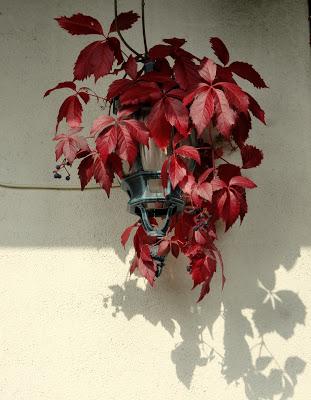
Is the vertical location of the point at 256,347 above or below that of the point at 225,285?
below

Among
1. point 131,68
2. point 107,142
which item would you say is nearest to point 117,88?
point 131,68

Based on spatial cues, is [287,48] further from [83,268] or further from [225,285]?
[83,268]

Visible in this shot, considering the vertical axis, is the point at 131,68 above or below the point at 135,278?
above

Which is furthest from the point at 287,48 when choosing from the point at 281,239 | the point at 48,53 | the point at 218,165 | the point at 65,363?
the point at 65,363

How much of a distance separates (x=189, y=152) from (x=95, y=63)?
1.35ft

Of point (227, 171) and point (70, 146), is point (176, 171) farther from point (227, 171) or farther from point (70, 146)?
point (70, 146)

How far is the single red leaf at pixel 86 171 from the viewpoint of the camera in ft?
7.65

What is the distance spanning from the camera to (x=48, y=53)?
2801 millimetres

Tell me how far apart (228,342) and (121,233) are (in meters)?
0.54

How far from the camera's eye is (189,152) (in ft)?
7.39

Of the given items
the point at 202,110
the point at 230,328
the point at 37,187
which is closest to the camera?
the point at 202,110

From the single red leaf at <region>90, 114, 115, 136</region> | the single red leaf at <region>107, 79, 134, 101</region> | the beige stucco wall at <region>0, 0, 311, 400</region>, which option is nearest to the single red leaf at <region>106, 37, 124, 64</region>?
the single red leaf at <region>107, 79, 134, 101</region>

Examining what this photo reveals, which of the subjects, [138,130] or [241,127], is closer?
[138,130]

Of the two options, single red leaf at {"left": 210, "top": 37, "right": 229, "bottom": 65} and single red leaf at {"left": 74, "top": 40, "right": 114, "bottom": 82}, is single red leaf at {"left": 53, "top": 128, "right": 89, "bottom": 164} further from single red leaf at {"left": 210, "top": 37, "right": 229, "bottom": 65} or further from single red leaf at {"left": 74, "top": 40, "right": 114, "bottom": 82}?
single red leaf at {"left": 210, "top": 37, "right": 229, "bottom": 65}
